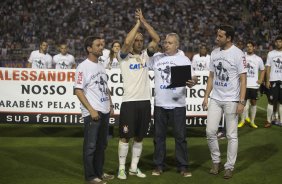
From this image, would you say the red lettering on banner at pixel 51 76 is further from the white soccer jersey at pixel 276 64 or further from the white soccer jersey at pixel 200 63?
the white soccer jersey at pixel 276 64

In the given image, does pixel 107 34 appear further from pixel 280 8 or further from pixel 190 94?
pixel 190 94

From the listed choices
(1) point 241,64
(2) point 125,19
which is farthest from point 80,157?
(2) point 125,19

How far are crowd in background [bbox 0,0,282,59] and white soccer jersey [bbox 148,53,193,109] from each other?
2012cm

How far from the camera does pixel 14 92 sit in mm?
10258

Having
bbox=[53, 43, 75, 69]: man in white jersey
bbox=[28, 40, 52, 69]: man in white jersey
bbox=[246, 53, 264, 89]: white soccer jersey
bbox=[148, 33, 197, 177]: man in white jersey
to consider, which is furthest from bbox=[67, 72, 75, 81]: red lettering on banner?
bbox=[246, 53, 264, 89]: white soccer jersey

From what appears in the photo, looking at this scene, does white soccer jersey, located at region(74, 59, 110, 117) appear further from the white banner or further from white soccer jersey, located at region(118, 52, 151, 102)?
the white banner

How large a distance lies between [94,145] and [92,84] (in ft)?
2.76

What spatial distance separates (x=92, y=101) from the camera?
641 cm

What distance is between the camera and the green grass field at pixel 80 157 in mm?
7094

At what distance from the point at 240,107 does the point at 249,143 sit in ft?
9.69

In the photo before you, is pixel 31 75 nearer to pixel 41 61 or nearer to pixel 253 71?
pixel 41 61

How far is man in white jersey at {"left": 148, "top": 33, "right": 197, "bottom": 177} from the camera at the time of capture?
23.8ft

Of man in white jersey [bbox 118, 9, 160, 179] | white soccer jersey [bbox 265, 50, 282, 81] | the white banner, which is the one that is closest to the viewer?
man in white jersey [bbox 118, 9, 160, 179]

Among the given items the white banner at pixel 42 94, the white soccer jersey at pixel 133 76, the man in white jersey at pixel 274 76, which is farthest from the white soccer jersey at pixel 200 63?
the white soccer jersey at pixel 133 76
